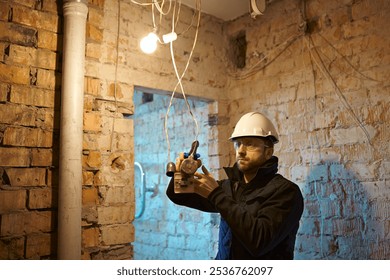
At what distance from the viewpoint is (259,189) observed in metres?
1.79

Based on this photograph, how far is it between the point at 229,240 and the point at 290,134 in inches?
46.0

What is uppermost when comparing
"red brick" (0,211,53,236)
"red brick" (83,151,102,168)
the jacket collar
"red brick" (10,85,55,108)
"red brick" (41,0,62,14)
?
"red brick" (41,0,62,14)

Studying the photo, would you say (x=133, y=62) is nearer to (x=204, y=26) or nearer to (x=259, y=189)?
(x=204, y=26)

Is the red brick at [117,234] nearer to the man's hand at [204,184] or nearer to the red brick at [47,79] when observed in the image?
the man's hand at [204,184]

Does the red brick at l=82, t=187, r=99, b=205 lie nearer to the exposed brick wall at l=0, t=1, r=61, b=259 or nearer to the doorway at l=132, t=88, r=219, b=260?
the exposed brick wall at l=0, t=1, r=61, b=259

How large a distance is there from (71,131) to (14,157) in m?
0.32

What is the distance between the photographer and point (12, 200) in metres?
1.96

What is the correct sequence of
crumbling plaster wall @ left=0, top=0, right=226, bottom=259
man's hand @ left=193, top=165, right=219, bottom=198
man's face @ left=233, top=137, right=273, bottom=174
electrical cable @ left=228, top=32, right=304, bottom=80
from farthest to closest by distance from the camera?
1. electrical cable @ left=228, top=32, right=304, bottom=80
2. crumbling plaster wall @ left=0, top=0, right=226, bottom=259
3. man's face @ left=233, top=137, right=273, bottom=174
4. man's hand @ left=193, top=165, right=219, bottom=198

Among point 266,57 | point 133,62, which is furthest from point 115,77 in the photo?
point 266,57

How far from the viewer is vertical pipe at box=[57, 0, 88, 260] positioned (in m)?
1.99

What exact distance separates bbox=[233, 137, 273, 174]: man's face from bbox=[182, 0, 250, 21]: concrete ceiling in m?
1.37

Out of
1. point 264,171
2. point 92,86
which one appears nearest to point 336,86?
point 264,171

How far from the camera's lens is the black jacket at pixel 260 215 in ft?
5.22

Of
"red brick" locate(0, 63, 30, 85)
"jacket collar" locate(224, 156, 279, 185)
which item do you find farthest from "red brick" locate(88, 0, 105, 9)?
"jacket collar" locate(224, 156, 279, 185)
